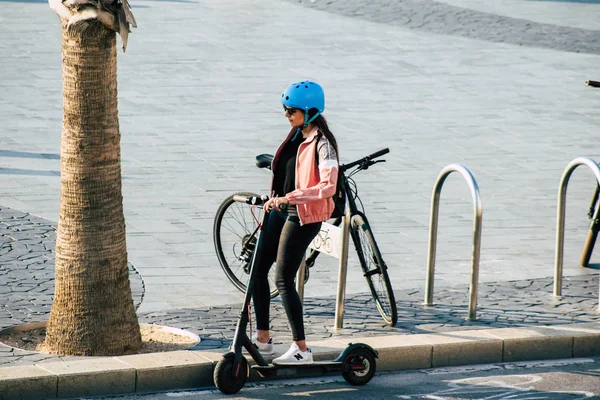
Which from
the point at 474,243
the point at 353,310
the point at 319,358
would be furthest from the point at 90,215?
the point at 474,243

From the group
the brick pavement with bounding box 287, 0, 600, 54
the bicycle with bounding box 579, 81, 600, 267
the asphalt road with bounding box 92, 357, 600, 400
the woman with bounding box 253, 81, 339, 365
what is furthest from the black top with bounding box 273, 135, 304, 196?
the brick pavement with bounding box 287, 0, 600, 54

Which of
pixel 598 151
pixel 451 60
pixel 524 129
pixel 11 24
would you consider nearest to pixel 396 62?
pixel 451 60

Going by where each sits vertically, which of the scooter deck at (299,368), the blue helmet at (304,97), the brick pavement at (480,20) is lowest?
the scooter deck at (299,368)

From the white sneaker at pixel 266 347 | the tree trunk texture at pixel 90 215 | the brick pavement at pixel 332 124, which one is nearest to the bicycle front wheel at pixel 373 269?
the brick pavement at pixel 332 124

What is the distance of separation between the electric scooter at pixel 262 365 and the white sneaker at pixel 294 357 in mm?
27

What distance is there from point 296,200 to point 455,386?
149 centimetres

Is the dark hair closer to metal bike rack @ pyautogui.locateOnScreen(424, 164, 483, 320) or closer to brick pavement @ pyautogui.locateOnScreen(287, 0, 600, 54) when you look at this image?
metal bike rack @ pyautogui.locateOnScreen(424, 164, 483, 320)

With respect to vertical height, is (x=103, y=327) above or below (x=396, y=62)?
below

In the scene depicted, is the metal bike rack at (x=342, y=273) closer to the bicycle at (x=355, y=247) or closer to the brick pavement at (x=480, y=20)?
the bicycle at (x=355, y=247)

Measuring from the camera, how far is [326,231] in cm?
827

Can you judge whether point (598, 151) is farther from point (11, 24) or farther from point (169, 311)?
point (11, 24)

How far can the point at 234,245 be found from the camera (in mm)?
9453

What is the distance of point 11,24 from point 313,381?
15.3 metres

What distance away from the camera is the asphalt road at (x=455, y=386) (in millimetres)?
7055
